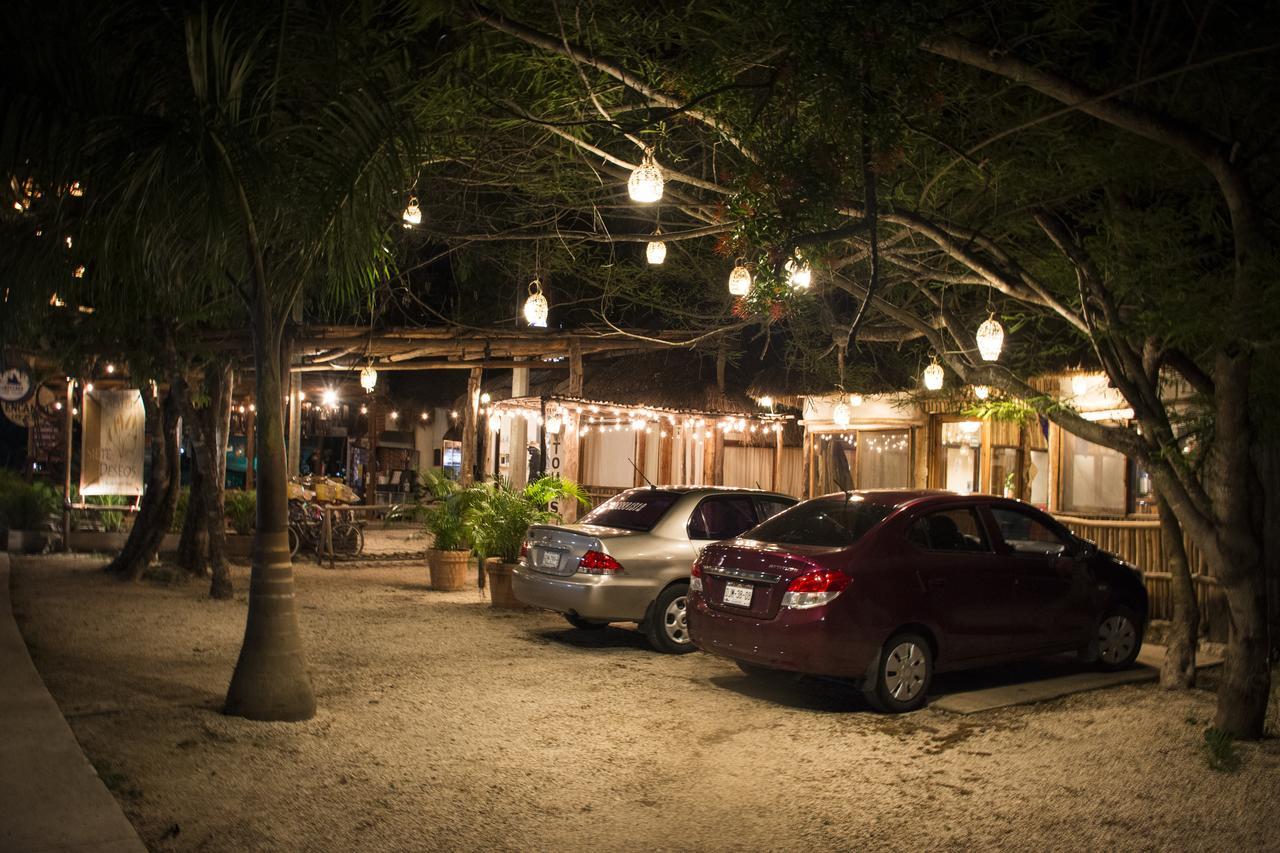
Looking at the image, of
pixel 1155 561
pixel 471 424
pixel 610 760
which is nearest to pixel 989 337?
pixel 1155 561

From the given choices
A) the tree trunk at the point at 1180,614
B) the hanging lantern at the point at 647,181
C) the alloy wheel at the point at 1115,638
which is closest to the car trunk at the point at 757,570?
the hanging lantern at the point at 647,181

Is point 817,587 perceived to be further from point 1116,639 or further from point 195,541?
point 195,541

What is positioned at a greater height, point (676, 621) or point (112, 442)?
point (112, 442)

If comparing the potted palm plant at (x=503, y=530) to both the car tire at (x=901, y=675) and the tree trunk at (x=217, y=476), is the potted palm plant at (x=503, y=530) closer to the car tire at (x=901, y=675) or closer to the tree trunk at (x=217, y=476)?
the tree trunk at (x=217, y=476)

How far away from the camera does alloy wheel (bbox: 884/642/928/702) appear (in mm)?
7676

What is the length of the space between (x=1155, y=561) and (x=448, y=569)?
9.14 m

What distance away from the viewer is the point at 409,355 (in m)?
18.5

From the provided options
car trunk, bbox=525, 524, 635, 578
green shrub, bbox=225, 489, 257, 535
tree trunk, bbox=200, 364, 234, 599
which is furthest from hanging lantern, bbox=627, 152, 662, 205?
green shrub, bbox=225, 489, 257, 535

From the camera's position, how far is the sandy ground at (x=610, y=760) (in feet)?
16.9

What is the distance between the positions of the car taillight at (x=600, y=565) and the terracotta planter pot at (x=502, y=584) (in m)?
3.03

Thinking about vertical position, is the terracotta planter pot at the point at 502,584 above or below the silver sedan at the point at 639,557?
below

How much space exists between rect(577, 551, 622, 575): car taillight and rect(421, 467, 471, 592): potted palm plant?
15.2 ft

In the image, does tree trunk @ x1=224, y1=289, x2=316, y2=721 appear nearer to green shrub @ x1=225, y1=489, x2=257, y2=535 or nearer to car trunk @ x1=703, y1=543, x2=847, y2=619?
car trunk @ x1=703, y1=543, x2=847, y2=619

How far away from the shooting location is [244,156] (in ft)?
22.1
